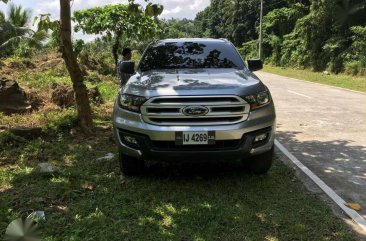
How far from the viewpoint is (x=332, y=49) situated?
30.5m

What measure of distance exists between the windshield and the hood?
36cm

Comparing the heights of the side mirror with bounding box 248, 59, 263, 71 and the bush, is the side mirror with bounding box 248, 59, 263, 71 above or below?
above

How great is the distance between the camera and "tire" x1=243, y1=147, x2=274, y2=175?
5508 mm

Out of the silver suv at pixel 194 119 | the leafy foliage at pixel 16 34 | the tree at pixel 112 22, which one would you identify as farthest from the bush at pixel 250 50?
the silver suv at pixel 194 119

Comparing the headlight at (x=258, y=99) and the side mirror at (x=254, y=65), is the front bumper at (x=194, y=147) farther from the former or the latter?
the side mirror at (x=254, y=65)

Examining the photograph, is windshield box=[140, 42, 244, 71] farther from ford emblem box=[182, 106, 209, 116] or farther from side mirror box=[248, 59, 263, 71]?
ford emblem box=[182, 106, 209, 116]

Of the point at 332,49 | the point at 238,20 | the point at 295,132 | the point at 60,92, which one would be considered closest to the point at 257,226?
the point at 295,132

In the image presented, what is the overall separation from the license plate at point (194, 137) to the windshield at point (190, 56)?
161 centimetres

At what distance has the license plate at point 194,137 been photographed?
4805mm

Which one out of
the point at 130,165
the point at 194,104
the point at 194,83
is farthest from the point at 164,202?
the point at 194,83

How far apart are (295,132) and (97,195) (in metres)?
4.96

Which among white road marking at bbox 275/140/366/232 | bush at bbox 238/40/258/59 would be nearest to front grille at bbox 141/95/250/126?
white road marking at bbox 275/140/366/232

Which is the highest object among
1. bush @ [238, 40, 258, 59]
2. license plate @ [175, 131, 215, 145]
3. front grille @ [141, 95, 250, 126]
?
front grille @ [141, 95, 250, 126]

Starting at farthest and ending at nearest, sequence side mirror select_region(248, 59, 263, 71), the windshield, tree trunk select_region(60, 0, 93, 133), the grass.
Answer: the grass
tree trunk select_region(60, 0, 93, 133)
side mirror select_region(248, 59, 263, 71)
the windshield
